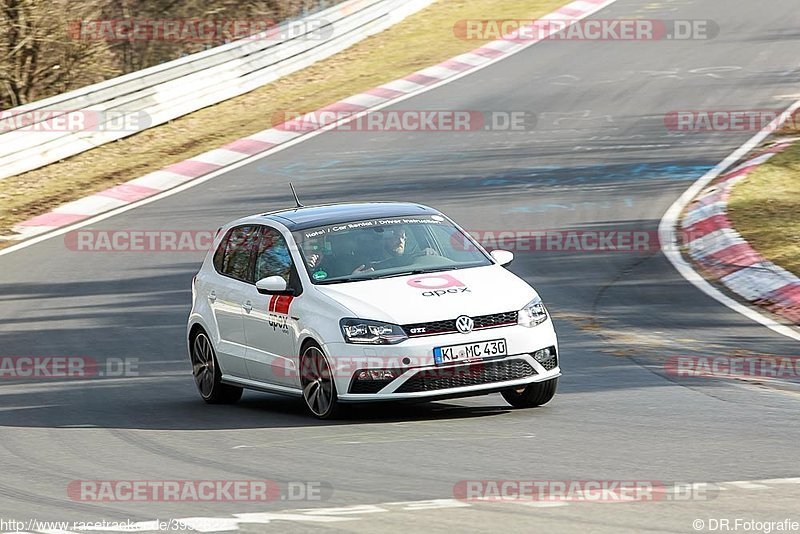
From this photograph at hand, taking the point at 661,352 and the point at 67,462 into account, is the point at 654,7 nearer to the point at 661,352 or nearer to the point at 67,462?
the point at 661,352

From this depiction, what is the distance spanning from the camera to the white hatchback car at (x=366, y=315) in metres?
9.65

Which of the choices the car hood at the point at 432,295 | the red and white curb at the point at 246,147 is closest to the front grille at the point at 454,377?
the car hood at the point at 432,295

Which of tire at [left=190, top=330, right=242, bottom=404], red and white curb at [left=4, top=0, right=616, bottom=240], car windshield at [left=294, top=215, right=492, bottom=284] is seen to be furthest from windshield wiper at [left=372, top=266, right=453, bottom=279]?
red and white curb at [left=4, top=0, right=616, bottom=240]

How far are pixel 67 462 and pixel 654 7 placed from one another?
2669cm

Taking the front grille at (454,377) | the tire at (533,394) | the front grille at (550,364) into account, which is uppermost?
the front grille at (454,377)

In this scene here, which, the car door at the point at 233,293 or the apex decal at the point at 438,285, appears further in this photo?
the car door at the point at 233,293

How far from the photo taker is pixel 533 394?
10.1 meters

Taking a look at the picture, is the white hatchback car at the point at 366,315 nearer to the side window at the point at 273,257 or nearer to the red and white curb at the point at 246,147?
the side window at the point at 273,257

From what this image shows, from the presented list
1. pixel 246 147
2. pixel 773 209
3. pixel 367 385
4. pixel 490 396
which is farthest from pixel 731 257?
pixel 246 147

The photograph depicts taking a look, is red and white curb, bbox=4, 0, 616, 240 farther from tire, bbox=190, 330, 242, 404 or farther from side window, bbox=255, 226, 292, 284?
side window, bbox=255, 226, 292, 284

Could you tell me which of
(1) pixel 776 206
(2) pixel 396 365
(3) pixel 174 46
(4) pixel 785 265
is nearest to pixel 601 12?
(3) pixel 174 46

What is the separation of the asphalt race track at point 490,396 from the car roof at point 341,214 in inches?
58.1

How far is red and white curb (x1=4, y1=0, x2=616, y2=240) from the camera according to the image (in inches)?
842

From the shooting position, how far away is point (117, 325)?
1505cm
